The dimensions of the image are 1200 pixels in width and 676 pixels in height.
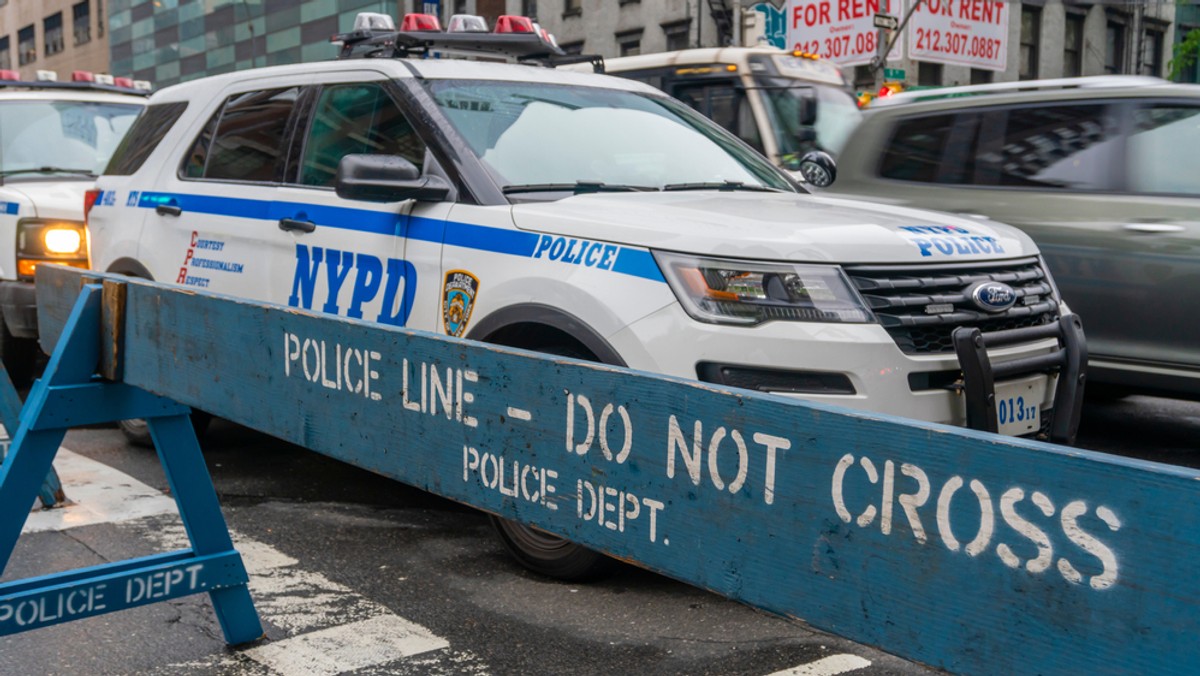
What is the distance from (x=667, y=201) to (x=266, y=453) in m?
2.91

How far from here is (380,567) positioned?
443cm

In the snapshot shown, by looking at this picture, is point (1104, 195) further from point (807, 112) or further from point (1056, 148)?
point (807, 112)

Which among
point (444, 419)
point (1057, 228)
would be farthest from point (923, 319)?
point (1057, 228)

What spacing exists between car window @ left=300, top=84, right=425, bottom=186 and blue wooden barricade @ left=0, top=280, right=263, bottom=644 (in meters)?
1.68

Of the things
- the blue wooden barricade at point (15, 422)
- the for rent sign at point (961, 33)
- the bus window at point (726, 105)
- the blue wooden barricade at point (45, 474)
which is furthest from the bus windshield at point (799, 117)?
the for rent sign at point (961, 33)

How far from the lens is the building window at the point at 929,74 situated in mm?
29623

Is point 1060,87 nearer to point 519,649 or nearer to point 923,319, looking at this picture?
point 923,319

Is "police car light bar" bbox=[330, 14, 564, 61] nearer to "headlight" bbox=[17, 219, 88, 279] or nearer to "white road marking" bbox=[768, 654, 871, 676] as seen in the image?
"headlight" bbox=[17, 219, 88, 279]

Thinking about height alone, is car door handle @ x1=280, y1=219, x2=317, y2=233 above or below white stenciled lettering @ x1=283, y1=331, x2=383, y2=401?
above

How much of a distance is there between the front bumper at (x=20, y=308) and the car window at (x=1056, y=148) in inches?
216

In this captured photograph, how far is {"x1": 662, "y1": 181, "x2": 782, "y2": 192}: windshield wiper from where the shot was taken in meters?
4.90

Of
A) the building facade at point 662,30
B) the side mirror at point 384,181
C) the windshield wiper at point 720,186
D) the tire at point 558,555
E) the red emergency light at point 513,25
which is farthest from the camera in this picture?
the building facade at point 662,30

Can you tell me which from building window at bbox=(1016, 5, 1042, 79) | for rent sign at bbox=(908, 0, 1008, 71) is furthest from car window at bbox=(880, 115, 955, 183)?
building window at bbox=(1016, 5, 1042, 79)

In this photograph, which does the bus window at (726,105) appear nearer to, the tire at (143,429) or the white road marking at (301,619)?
the tire at (143,429)
